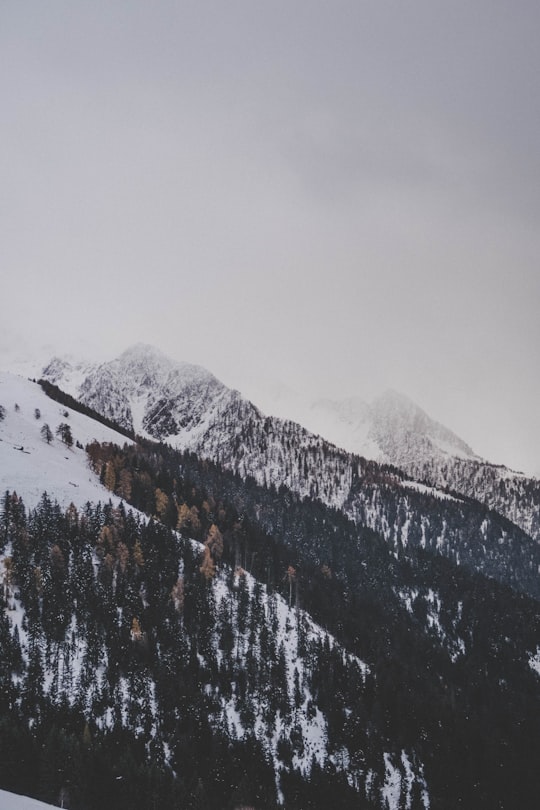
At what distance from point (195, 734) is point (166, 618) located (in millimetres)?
29639

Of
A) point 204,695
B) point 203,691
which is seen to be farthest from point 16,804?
point 203,691

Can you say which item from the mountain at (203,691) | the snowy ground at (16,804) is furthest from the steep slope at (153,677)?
the snowy ground at (16,804)

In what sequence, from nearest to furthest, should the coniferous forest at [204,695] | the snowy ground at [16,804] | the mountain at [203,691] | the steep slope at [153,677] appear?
1. the snowy ground at [16,804]
2. the steep slope at [153,677]
3. the coniferous forest at [204,695]
4. the mountain at [203,691]

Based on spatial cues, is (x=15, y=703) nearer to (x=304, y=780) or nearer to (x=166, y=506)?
(x=304, y=780)

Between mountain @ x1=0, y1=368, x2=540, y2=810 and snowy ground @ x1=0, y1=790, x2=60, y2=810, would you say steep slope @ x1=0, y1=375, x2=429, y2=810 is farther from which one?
snowy ground @ x1=0, y1=790, x2=60, y2=810

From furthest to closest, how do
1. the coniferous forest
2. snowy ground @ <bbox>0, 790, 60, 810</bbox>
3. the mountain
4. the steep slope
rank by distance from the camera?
the mountain < the coniferous forest < the steep slope < snowy ground @ <bbox>0, 790, 60, 810</bbox>

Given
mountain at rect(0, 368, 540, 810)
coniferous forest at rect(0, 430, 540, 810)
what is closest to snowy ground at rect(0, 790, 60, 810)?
coniferous forest at rect(0, 430, 540, 810)

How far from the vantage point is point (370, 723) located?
11250 cm

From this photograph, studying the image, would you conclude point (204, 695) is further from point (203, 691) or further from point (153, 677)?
point (153, 677)

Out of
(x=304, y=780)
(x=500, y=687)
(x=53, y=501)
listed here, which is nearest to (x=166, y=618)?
(x=304, y=780)

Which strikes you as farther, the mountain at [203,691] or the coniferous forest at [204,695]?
the mountain at [203,691]

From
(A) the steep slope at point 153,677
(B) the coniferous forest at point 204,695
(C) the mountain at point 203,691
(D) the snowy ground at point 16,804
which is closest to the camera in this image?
(D) the snowy ground at point 16,804

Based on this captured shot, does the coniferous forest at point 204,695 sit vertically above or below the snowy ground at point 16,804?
below

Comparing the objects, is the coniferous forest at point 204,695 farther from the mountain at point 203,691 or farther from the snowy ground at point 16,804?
the snowy ground at point 16,804
